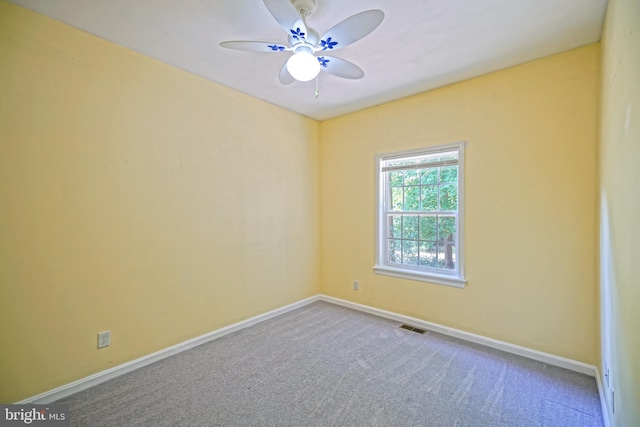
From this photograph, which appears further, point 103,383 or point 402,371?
point 402,371

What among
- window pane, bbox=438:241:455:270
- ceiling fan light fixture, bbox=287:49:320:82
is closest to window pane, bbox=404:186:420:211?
window pane, bbox=438:241:455:270

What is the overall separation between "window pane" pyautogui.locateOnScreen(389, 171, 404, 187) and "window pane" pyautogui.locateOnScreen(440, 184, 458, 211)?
0.51 meters

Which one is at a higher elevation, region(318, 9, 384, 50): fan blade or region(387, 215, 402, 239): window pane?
region(318, 9, 384, 50): fan blade

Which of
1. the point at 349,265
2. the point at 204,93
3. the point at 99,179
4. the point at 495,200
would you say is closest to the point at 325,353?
the point at 349,265

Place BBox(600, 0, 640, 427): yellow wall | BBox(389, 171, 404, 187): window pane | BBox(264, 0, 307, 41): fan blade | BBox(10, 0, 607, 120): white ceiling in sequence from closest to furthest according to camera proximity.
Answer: BBox(600, 0, 640, 427): yellow wall
BBox(264, 0, 307, 41): fan blade
BBox(10, 0, 607, 120): white ceiling
BBox(389, 171, 404, 187): window pane

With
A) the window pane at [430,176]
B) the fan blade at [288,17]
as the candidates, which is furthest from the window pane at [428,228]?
the fan blade at [288,17]

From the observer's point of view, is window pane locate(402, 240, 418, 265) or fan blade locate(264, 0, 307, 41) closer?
fan blade locate(264, 0, 307, 41)

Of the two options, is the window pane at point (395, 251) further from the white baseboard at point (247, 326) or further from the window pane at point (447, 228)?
the white baseboard at point (247, 326)

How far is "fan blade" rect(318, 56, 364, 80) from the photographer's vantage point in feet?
6.59

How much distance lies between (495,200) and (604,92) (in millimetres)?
1077

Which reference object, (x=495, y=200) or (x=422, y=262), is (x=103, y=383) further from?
(x=495, y=200)

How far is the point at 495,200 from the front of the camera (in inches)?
107

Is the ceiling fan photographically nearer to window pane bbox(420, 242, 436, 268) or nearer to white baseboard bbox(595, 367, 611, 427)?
window pane bbox(420, 242, 436, 268)

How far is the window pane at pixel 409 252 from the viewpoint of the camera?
3385mm
